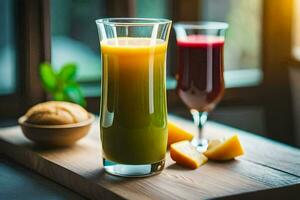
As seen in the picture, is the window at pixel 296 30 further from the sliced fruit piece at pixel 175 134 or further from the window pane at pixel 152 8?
the sliced fruit piece at pixel 175 134

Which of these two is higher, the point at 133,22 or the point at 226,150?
the point at 133,22

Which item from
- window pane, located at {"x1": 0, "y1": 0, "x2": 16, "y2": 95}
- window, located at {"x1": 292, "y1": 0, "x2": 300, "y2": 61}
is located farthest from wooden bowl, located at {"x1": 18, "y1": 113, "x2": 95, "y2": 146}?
window, located at {"x1": 292, "y1": 0, "x2": 300, "y2": 61}

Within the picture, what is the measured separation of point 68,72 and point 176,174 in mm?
600

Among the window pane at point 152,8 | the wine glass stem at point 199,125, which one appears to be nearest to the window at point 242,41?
the window pane at point 152,8

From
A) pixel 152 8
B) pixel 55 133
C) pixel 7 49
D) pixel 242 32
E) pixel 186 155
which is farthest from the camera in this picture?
pixel 242 32

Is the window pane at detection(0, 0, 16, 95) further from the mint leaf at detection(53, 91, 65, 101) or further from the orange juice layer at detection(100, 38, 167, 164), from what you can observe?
the orange juice layer at detection(100, 38, 167, 164)

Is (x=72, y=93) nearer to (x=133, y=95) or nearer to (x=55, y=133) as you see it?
(x=55, y=133)

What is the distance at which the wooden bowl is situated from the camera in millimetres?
1762

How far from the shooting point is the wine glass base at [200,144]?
1.79 m

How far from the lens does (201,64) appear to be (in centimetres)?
179

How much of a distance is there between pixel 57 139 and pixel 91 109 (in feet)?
2.48

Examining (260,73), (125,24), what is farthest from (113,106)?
(260,73)

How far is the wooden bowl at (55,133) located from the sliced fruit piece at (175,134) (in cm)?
21

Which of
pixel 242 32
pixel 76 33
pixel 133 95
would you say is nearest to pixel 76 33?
pixel 76 33
